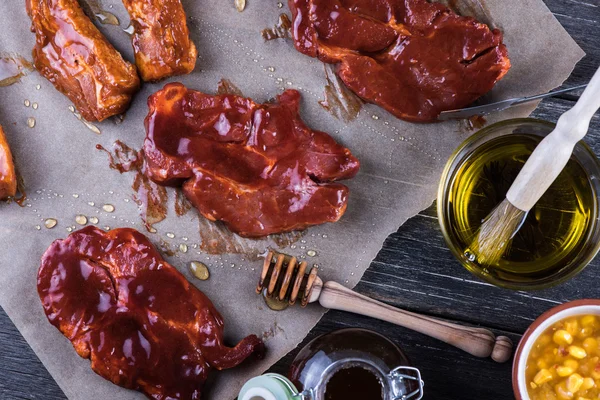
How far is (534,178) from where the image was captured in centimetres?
184

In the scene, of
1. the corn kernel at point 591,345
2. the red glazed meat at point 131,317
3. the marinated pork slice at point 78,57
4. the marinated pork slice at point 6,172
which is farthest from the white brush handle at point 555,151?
the marinated pork slice at point 6,172

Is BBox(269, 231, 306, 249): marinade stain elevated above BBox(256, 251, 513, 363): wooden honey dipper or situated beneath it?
elevated above

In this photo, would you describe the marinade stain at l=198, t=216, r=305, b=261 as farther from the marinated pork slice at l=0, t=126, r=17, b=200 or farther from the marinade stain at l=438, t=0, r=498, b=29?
the marinade stain at l=438, t=0, r=498, b=29

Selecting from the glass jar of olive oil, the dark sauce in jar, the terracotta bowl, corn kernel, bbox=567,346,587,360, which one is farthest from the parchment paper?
corn kernel, bbox=567,346,587,360

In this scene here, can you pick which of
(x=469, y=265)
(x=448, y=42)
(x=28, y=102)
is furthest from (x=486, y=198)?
(x=28, y=102)

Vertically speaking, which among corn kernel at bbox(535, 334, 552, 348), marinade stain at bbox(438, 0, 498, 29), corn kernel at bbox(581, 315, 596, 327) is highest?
marinade stain at bbox(438, 0, 498, 29)

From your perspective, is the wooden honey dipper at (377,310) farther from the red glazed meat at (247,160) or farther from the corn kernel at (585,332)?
the corn kernel at (585,332)

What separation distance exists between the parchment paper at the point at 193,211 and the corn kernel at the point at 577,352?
64cm

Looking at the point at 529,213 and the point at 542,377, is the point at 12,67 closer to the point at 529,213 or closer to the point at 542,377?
the point at 529,213

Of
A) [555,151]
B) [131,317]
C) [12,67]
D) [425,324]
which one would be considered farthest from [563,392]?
[12,67]

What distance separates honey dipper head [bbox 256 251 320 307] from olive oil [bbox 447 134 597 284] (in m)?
0.50

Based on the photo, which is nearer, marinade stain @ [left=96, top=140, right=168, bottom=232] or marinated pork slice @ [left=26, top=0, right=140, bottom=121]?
marinated pork slice @ [left=26, top=0, right=140, bottom=121]

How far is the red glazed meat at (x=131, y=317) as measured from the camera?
7.18 ft

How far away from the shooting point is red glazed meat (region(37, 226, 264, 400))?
2.19 metres
